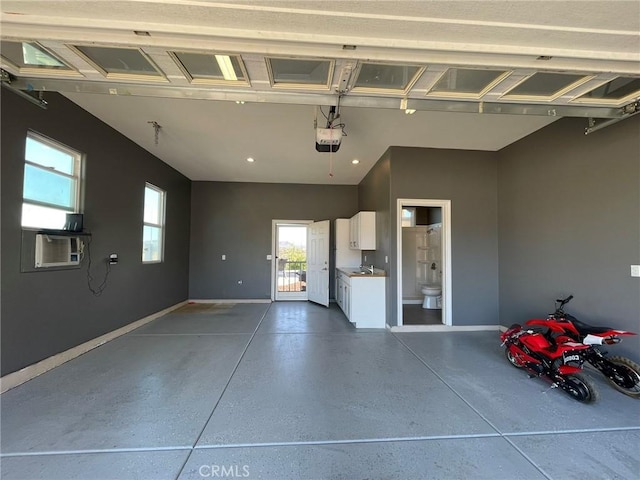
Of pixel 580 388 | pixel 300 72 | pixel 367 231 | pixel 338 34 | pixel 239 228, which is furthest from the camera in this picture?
pixel 239 228

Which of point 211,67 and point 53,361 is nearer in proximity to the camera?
point 211,67

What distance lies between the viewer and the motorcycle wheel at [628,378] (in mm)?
2416

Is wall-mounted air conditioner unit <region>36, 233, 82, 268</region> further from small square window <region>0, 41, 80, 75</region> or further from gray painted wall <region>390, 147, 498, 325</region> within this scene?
gray painted wall <region>390, 147, 498, 325</region>

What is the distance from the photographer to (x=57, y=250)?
3.06 m

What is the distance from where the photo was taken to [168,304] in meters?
5.70

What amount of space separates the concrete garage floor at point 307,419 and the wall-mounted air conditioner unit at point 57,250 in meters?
1.13

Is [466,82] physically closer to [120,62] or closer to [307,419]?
[120,62]

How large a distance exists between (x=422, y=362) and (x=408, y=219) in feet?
14.5

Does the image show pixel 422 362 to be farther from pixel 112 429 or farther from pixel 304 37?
pixel 304 37

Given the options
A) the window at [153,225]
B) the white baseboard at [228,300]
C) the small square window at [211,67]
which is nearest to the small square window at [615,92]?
the small square window at [211,67]

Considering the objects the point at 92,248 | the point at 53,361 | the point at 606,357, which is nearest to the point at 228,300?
the point at 92,248

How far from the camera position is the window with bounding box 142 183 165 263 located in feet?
16.4

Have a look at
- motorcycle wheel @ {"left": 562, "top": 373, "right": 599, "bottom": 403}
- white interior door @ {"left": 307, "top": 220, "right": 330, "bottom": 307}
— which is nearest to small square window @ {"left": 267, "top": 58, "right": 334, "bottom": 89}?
motorcycle wheel @ {"left": 562, "top": 373, "right": 599, "bottom": 403}

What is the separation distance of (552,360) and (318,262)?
185 inches
